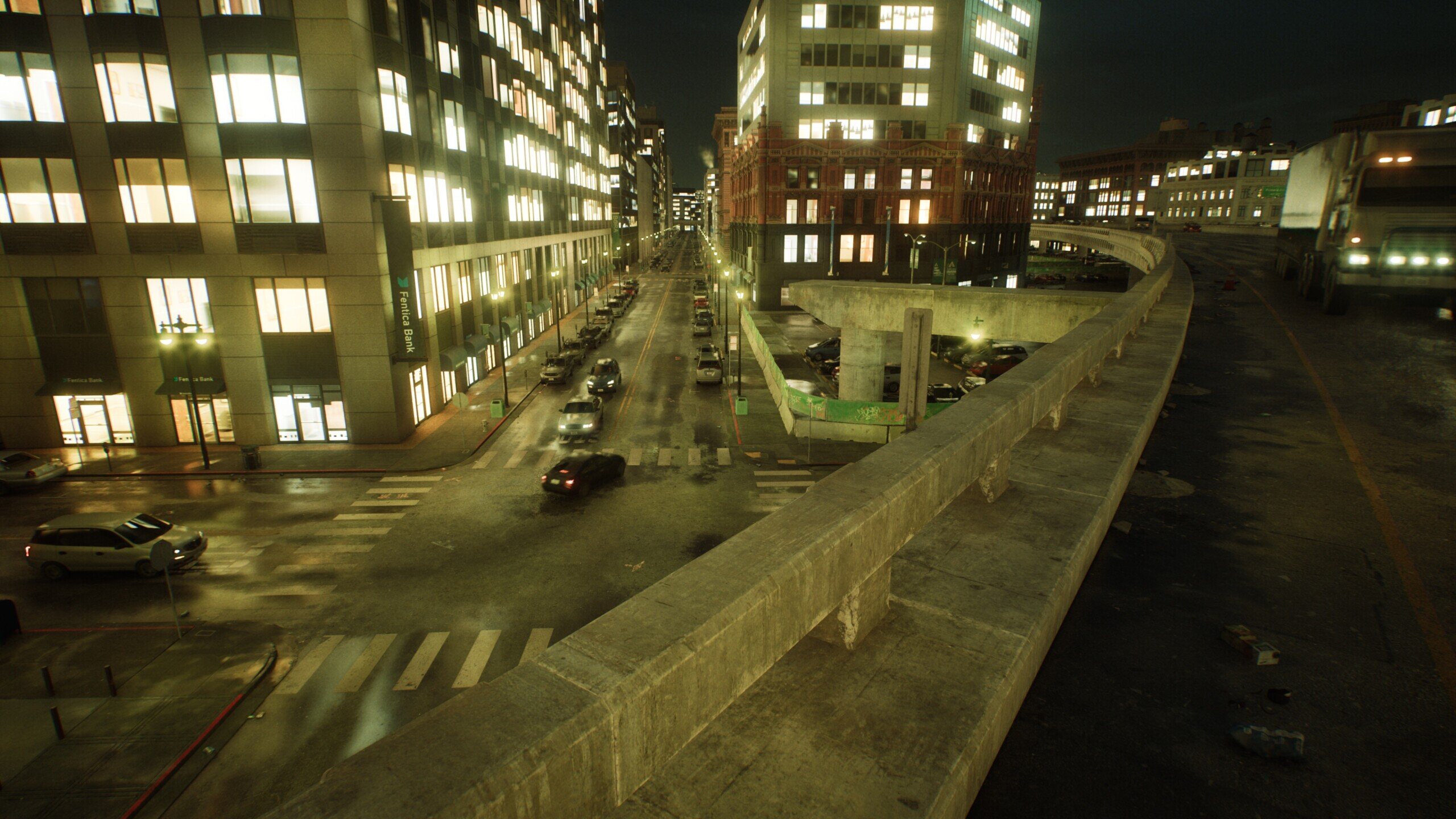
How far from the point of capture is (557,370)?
40188mm

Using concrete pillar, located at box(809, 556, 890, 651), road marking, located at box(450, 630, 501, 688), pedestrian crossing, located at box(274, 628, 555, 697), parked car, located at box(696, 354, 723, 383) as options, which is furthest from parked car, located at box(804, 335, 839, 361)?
concrete pillar, located at box(809, 556, 890, 651)

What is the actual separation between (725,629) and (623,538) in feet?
52.1

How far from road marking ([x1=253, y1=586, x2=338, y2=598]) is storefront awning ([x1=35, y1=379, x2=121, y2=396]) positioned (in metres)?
19.0

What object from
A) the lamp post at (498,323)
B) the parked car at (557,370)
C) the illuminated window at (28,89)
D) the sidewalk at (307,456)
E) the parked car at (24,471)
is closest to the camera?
the parked car at (24,471)

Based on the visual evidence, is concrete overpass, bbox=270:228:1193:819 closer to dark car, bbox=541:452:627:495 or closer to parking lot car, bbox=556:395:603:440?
dark car, bbox=541:452:627:495

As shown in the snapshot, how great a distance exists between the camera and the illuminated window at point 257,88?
25328 mm

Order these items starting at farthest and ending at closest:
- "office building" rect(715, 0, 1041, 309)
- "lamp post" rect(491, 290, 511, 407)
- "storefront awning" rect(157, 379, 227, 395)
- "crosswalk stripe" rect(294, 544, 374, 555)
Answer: "office building" rect(715, 0, 1041, 309)
"lamp post" rect(491, 290, 511, 407)
"storefront awning" rect(157, 379, 227, 395)
"crosswalk stripe" rect(294, 544, 374, 555)

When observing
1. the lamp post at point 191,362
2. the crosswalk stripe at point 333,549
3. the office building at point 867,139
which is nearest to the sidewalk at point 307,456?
the lamp post at point 191,362

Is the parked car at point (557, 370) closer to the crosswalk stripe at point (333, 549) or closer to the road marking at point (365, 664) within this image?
the crosswalk stripe at point (333, 549)

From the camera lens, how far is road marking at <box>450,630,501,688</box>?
1300cm

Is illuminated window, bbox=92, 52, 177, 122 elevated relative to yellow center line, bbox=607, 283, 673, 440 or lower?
elevated

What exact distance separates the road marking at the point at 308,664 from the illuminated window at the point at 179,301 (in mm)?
19720

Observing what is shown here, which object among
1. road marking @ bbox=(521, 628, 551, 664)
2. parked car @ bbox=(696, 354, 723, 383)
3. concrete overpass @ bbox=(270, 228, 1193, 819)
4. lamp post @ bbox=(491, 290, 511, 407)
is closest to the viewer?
concrete overpass @ bbox=(270, 228, 1193, 819)

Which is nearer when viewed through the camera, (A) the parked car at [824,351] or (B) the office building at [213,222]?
(B) the office building at [213,222]
